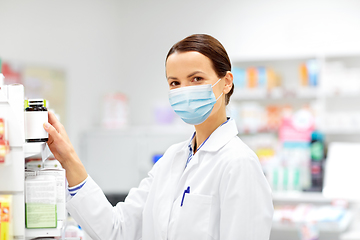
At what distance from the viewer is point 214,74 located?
1566mm

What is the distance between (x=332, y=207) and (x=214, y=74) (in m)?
3.48

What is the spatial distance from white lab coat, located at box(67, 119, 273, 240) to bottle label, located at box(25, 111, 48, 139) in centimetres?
32

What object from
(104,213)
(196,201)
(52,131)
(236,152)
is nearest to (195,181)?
(196,201)

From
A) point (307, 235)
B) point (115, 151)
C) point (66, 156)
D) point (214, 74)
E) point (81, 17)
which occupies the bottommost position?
point (307, 235)

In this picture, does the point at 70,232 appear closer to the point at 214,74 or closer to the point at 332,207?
the point at 214,74

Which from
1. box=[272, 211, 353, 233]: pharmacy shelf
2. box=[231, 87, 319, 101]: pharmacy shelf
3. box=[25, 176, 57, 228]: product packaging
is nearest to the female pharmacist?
box=[25, 176, 57, 228]: product packaging

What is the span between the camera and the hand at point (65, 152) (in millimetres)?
1545

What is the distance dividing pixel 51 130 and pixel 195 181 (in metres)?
0.55

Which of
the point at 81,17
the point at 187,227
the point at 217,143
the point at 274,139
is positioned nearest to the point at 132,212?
the point at 187,227

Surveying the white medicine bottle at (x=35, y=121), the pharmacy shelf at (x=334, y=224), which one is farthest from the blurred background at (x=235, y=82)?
the white medicine bottle at (x=35, y=121)

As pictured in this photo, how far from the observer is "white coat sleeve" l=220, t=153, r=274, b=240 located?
1363 millimetres

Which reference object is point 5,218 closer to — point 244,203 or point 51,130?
point 51,130

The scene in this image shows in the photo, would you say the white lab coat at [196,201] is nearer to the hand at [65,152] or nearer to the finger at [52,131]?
the hand at [65,152]

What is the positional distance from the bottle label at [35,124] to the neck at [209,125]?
0.59m
